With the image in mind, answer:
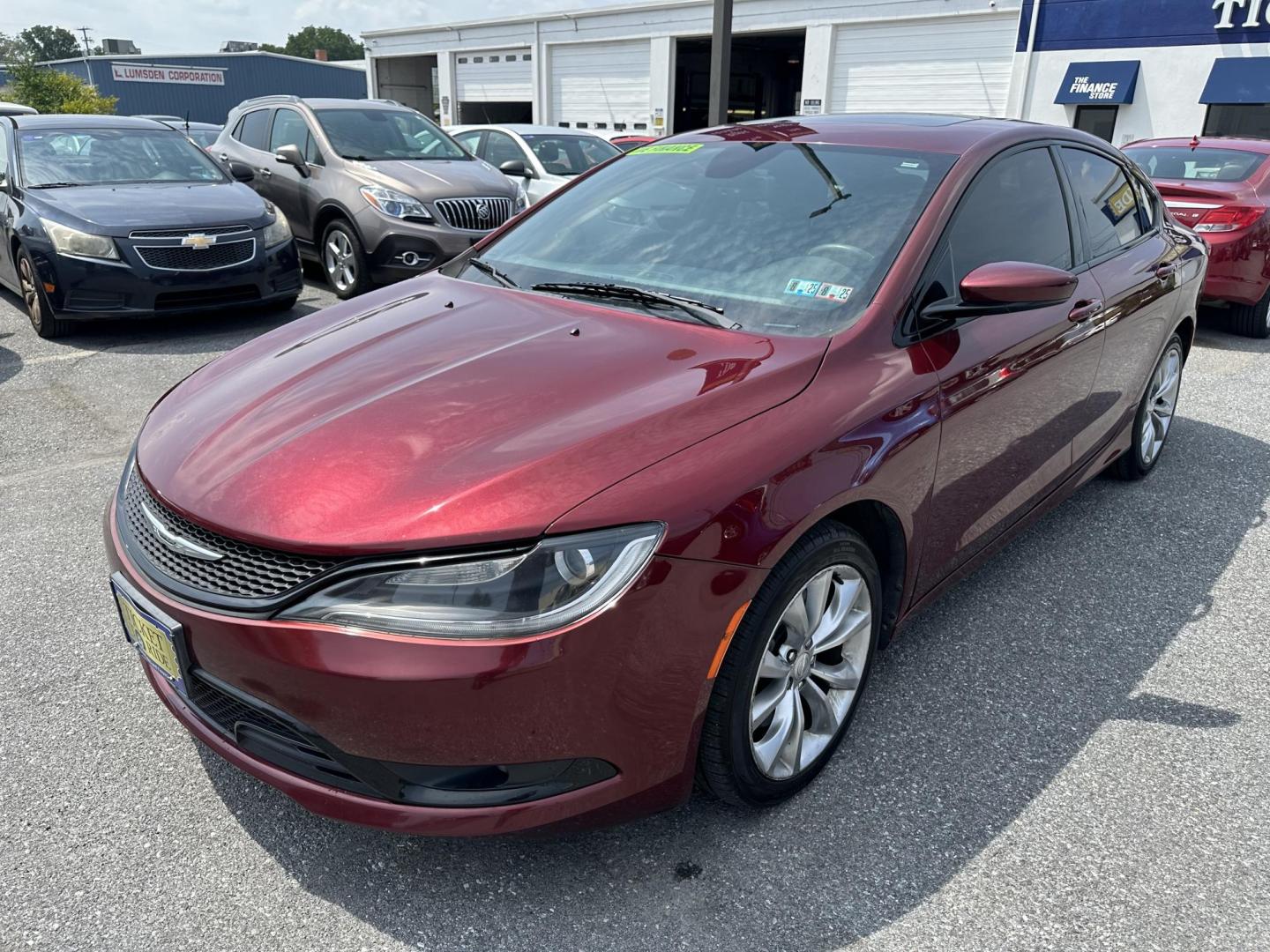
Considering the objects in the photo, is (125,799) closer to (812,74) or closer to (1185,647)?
(1185,647)

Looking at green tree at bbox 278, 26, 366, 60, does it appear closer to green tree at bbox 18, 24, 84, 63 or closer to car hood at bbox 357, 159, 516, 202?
green tree at bbox 18, 24, 84, 63

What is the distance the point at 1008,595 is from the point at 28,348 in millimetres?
6443

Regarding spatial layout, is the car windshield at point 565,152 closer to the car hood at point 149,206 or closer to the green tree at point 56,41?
the car hood at point 149,206

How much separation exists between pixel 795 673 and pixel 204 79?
66.3 metres

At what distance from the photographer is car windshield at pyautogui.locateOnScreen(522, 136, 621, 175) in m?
10.9

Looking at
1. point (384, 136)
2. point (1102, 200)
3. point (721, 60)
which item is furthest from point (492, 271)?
point (721, 60)

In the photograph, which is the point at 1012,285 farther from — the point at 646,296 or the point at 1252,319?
the point at 1252,319

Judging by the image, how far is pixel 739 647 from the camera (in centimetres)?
204

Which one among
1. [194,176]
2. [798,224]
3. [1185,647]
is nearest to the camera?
[798,224]

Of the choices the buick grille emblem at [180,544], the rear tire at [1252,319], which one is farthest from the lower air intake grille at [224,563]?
the rear tire at [1252,319]

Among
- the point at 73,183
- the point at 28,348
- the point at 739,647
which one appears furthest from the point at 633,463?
the point at 73,183

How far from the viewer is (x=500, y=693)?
1751mm

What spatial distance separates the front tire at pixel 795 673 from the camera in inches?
81.2

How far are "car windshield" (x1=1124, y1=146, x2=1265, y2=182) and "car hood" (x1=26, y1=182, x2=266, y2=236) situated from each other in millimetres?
7335
